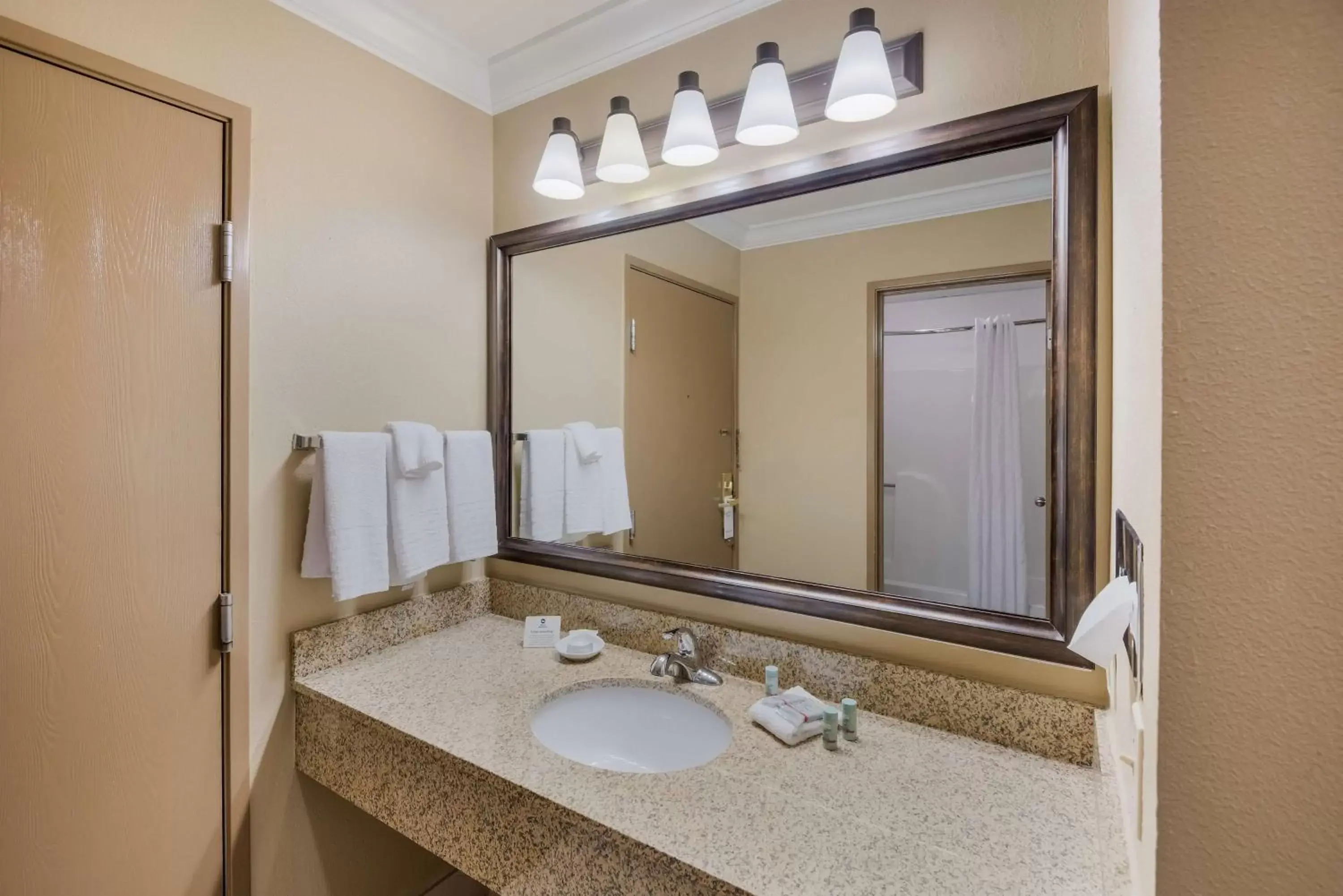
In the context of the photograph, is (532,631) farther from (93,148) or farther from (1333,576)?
(1333,576)

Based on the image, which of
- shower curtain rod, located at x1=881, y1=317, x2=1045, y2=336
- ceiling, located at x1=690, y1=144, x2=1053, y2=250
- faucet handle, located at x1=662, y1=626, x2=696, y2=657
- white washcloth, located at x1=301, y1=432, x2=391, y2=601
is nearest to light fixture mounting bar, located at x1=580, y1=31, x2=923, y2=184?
ceiling, located at x1=690, y1=144, x2=1053, y2=250

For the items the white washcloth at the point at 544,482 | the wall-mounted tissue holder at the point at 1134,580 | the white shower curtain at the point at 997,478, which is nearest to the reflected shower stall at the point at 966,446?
the white shower curtain at the point at 997,478

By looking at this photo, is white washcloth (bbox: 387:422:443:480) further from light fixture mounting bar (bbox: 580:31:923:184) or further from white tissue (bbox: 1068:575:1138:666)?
white tissue (bbox: 1068:575:1138:666)

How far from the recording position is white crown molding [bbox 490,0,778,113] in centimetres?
140

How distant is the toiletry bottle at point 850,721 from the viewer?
107 centimetres

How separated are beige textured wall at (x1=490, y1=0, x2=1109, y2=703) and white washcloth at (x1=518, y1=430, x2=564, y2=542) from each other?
220mm

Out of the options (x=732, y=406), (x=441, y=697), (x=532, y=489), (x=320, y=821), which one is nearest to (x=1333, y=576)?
(x=732, y=406)

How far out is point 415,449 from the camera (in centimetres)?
148

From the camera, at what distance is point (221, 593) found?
4.16 feet

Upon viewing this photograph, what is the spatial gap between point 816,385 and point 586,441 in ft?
2.20

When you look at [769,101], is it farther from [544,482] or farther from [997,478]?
[544,482]

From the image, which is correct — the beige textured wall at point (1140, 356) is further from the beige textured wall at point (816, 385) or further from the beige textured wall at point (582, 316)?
the beige textured wall at point (582, 316)

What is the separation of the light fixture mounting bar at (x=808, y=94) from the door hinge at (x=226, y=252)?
83 cm

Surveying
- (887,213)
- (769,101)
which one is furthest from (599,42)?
(887,213)
